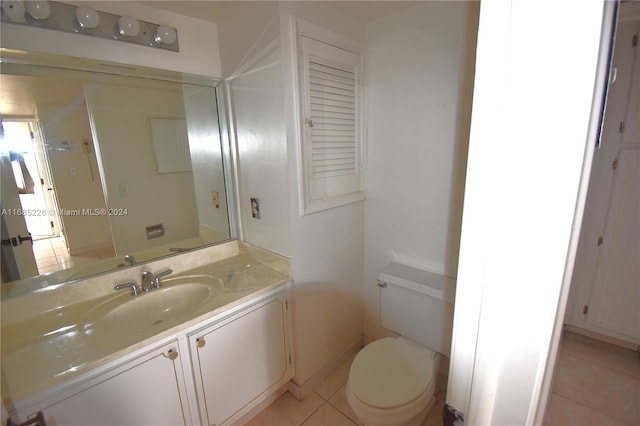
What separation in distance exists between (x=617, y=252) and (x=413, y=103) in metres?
1.60

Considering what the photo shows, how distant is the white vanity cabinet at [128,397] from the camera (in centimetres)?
89

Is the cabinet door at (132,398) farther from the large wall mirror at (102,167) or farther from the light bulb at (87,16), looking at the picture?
the light bulb at (87,16)

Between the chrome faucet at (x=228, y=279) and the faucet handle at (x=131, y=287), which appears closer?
the faucet handle at (x=131, y=287)

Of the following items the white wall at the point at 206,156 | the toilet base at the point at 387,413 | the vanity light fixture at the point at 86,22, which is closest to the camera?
the vanity light fixture at the point at 86,22

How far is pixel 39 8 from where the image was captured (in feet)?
3.37

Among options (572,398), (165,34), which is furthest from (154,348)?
(572,398)

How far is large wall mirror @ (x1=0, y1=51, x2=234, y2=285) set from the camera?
110cm

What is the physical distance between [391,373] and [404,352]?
16 cm

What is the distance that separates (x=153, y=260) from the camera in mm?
1453

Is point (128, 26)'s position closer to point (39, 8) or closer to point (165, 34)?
point (165, 34)

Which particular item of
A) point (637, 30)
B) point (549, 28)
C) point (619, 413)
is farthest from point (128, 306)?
point (637, 30)

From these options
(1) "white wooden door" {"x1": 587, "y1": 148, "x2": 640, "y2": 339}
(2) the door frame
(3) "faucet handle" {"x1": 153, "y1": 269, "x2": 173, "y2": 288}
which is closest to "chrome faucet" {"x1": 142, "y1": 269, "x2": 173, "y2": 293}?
(3) "faucet handle" {"x1": 153, "y1": 269, "x2": 173, "y2": 288}

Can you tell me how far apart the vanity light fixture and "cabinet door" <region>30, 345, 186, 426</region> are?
1.34 m

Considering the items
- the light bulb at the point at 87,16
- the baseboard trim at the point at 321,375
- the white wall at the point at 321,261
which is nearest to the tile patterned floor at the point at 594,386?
the baseboard trim at the point at 321,375
